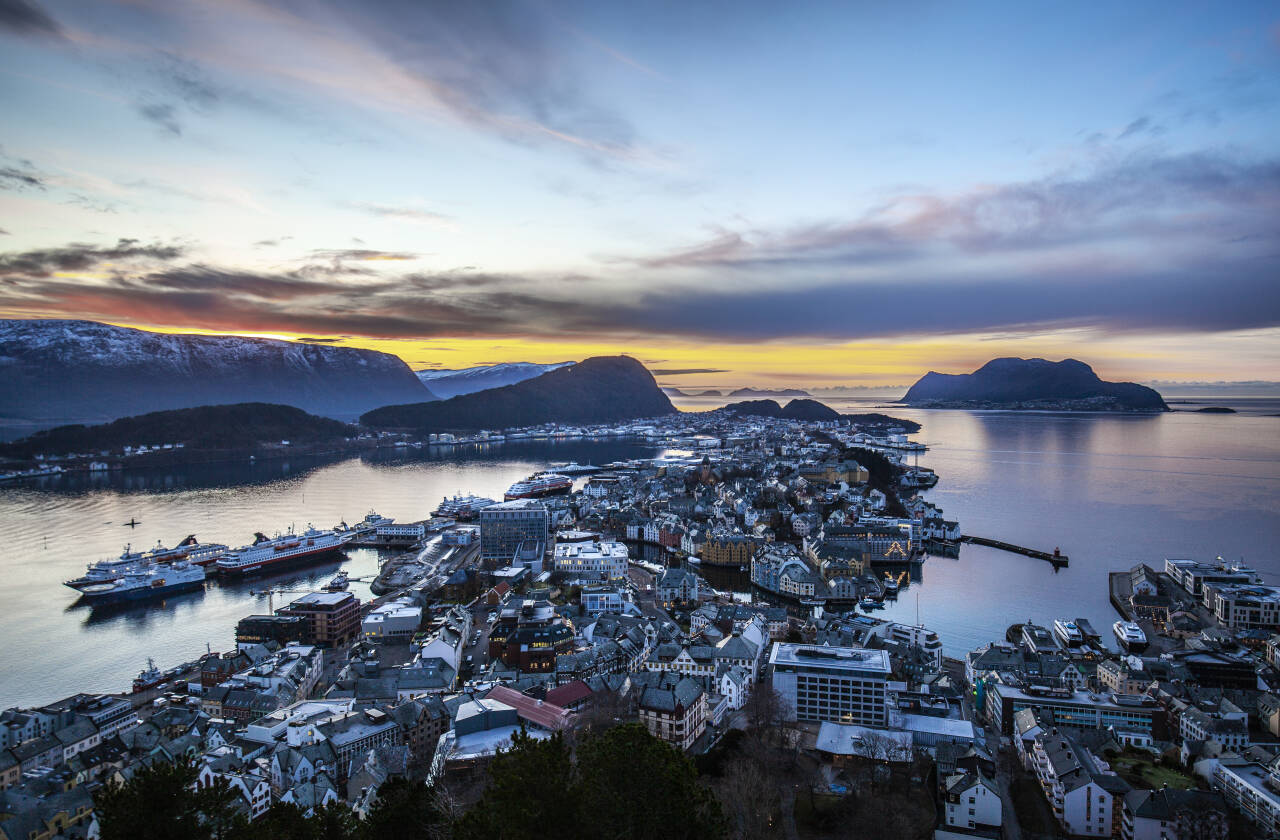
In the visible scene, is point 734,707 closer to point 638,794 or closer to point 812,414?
point 638,794

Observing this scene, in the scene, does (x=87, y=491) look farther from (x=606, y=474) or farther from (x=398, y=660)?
(x=398, y=660)

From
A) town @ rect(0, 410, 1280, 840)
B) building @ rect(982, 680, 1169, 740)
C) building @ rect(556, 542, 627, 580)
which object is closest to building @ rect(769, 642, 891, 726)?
town @ rect(0, 410, 1280, 840)

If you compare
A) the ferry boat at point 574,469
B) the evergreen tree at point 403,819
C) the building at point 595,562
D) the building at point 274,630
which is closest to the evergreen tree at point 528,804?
the evergreen tree at point 403,819

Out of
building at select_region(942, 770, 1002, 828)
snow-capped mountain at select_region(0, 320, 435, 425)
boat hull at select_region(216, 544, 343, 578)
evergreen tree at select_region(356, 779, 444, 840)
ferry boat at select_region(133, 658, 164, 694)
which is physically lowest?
boat hull at select_region(216, 544, 343, 578)

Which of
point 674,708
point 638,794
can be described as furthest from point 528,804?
point 674,708

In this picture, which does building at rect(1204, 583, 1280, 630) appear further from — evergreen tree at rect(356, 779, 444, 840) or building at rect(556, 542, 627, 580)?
evergreen tree at rect(356, 779, 444, 840)
